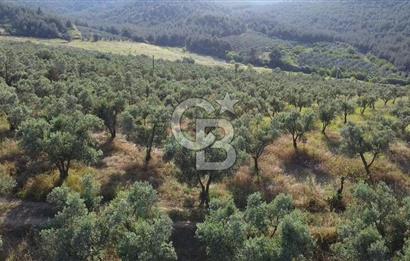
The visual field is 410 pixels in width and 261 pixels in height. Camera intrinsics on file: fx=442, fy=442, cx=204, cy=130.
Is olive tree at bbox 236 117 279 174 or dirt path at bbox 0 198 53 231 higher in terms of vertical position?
olive tree at bbox 236 117 279 174

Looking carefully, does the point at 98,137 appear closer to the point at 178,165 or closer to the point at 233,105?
the point at 178,165

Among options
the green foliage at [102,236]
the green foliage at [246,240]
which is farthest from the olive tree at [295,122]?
the green foliage at [102,236]

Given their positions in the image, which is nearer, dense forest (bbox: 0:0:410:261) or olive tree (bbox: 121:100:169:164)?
dense forest (bbox: 0:0:410:261)

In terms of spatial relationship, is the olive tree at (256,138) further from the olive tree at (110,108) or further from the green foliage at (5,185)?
the green foliage at (5,185)

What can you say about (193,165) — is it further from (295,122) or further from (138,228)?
(295,122)

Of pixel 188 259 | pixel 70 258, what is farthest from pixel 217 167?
pixel 70 258

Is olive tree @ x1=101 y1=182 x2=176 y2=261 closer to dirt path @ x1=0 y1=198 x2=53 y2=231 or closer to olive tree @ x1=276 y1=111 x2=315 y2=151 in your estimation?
dirt path @ x1=0 y1=198 x2=53 y2=231

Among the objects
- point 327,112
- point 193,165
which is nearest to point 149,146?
point 193,165

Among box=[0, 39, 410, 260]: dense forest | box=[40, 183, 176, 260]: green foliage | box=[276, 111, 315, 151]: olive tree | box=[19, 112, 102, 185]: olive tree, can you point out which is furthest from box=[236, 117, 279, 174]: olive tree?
box=[40, 183, 176, 260]: green foliage
